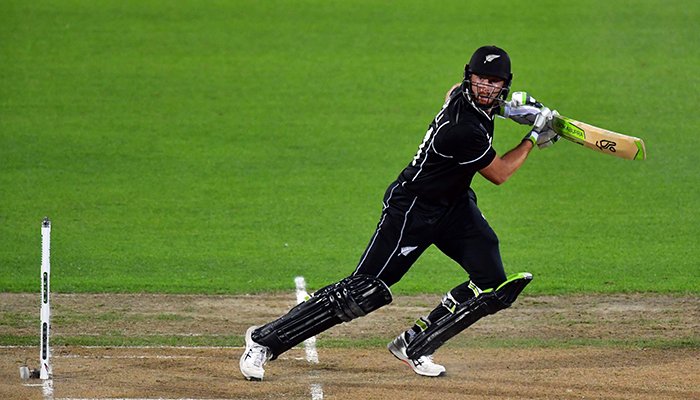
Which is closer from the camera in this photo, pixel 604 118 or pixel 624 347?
pixel 624 347

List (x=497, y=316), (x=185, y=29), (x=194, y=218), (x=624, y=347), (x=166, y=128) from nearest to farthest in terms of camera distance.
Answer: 1. (x=624, y=347)
2. (x=497, y=316)
3. (x=194, y=218)
4. (x=166, y=128)
5. (x=185, y=29)

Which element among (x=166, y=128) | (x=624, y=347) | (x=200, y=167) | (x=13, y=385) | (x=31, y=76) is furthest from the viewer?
(x=31, y=76)

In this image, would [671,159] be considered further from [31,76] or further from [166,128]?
[31,76]

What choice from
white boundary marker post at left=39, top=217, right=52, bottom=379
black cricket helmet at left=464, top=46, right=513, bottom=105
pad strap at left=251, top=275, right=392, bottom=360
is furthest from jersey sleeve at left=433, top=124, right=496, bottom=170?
white boundary marker post at left=39, top=217, right=52, bottom=379

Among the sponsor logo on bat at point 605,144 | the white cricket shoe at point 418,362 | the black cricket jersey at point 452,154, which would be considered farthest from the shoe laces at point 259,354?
the sponsor logo on bat at point 605,144

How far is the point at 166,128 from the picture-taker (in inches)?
649

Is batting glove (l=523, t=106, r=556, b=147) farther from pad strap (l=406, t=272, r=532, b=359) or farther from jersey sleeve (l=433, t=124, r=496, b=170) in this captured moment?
Answer: pad strap (l=406, t=272, r=532, b=359)

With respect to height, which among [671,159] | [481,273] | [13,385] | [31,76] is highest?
[31,76]

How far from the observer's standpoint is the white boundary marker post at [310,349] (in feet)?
27.0

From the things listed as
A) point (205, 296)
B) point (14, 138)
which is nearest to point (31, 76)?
point (14, 138)

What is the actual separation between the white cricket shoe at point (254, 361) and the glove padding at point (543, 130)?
7.44 ft

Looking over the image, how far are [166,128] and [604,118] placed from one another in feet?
19.0

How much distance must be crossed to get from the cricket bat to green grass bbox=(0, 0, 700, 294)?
3177 millimetres

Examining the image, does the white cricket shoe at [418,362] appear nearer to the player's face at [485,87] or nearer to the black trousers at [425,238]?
the black trousers at [425,238]
